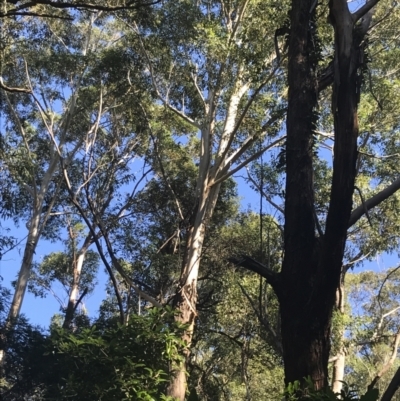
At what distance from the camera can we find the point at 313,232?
3.55 metres

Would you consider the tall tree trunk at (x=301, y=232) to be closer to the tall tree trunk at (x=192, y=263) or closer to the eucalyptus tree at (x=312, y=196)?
the eucalyptus tree at (x=312, y=196)

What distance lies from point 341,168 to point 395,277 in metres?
14.8

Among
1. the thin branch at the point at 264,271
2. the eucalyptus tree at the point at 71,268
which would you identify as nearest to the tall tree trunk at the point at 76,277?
the eucalyptus tree at the point at 71,268

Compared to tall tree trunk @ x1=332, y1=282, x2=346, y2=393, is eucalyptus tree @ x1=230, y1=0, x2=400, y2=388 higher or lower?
lower

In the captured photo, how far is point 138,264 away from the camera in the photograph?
12328mm

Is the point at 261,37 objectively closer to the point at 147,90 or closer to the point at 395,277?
the point at 147,90

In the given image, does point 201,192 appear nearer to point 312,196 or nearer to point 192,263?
point 192,263

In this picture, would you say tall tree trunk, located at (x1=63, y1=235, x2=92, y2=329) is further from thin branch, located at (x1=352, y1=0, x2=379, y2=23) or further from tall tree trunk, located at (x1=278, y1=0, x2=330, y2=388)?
thin branch, located at (x1=352, y1=0, x2=379, y2=23)

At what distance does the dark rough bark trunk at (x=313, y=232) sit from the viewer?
10.3 feet

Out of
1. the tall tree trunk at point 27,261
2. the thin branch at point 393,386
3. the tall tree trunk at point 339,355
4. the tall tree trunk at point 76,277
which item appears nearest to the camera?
the thin branch at point 393,386

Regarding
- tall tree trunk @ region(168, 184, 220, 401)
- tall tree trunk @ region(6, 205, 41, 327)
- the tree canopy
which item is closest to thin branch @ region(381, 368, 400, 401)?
the tree canopy

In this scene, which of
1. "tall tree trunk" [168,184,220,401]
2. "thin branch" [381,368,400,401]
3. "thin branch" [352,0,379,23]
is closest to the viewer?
"thin branch" [381,368,400,401]

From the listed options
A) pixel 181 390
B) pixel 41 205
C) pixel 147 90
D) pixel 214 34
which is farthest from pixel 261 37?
pixel 41 205

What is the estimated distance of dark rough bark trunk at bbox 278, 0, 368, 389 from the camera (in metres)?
3.15
